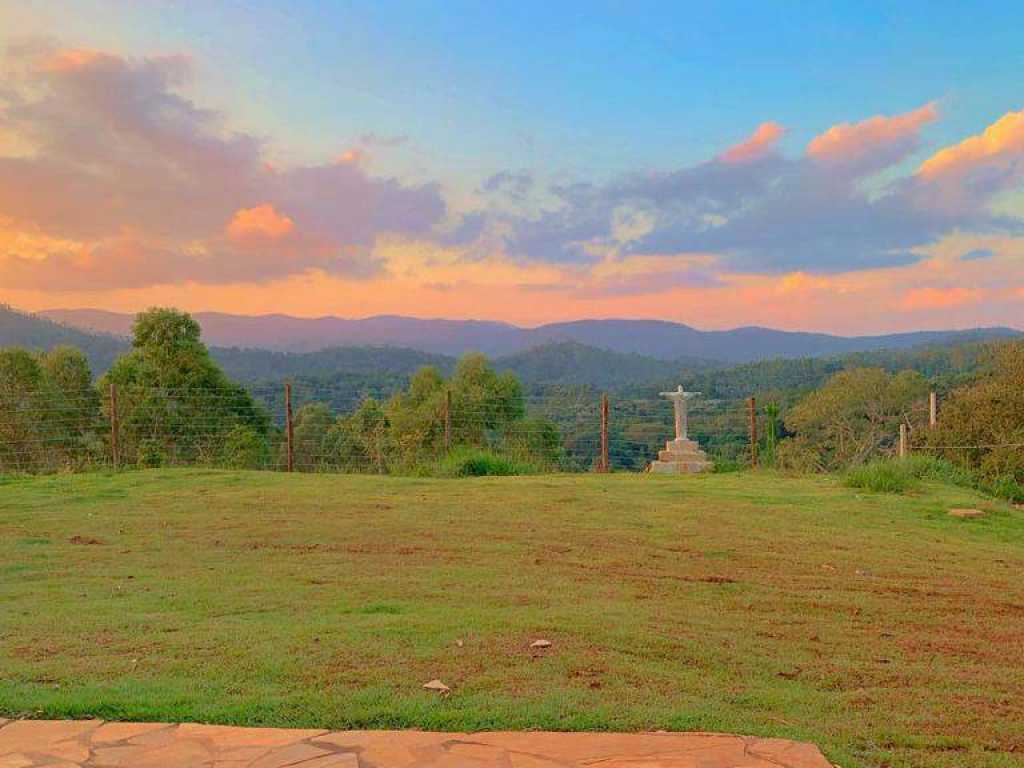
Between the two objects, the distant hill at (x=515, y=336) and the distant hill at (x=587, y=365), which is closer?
the distant hill at (x=587, y=365)

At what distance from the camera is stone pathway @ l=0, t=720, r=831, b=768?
2377 mm

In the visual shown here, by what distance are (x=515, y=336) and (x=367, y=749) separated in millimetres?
55398

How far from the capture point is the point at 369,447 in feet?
61.3

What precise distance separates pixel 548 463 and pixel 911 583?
9.56 metres

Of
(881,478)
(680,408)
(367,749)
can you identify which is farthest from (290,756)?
(680,408)

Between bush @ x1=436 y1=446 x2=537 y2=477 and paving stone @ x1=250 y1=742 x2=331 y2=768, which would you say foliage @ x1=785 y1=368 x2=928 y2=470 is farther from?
paving stone @ x1=250 y1=742 x2=331 y2=768

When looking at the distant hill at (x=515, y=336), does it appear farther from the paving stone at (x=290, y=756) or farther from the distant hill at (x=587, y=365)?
the paving stone at (x=290, y=756)

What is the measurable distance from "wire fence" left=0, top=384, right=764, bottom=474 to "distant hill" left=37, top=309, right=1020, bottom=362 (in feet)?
A: 65.4

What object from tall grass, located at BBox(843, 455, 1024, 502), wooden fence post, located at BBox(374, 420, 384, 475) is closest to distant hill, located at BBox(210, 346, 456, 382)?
wooden fence post, located at BBox(374, 420, 384, 475)

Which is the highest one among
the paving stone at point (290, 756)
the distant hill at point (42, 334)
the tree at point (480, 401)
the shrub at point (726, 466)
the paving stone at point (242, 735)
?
the distant hill at point (42, 334)

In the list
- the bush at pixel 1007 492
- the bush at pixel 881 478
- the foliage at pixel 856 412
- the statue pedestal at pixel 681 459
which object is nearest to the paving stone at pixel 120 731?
the bush at pixel 881 478

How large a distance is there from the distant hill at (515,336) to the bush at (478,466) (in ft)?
92.5

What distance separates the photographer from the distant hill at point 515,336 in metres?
42.8

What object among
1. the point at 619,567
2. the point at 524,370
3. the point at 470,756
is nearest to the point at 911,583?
the point at 619,567
